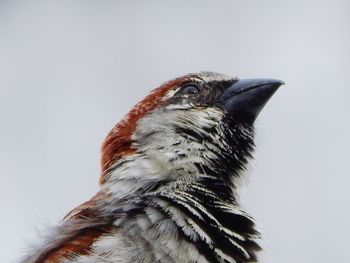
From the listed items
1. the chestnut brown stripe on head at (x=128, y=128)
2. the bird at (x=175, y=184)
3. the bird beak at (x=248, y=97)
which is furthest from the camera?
the bird beak at (x=248, y=97)

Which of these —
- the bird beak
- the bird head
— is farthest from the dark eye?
the bird beak

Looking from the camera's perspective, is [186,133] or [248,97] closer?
[186,133]

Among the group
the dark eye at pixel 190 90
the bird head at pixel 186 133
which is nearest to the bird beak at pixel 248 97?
the bird head at pixel 186 133

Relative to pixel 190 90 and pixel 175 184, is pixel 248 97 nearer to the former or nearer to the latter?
pixel 190 90

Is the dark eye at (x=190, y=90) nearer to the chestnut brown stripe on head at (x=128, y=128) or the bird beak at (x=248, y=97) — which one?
the chestnut brown stripe on head at (x=128, y=128)

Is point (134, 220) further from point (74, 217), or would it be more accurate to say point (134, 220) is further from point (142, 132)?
point (142, 132)

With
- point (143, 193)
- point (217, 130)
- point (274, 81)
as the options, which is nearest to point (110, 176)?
point (143, 193)

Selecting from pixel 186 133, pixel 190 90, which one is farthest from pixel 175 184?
pixel 190 90
